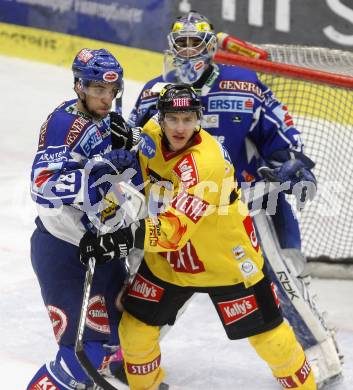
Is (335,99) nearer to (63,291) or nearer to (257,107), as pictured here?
(257,107)

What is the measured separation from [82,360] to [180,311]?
0.67 meters

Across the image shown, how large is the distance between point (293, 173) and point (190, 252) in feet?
2.15

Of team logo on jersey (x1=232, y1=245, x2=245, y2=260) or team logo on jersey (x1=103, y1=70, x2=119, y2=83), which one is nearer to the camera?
team logo on jersey (x1=103, y1=70, x2=119, y2=83)

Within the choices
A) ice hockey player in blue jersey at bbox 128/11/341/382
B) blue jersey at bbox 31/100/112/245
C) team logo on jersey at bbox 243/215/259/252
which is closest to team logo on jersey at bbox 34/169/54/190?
blue jersey at bbox 31/100/112/245

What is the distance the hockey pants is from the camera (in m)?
3.56

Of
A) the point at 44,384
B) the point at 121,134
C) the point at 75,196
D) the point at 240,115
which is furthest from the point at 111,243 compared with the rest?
the point at 240,115

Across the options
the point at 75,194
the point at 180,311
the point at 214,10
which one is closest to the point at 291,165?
the point at 180,311

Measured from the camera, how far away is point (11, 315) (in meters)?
4.68

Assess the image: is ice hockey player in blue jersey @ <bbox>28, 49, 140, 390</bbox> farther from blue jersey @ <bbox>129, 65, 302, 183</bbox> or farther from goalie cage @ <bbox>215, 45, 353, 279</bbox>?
goalie cage @ <bbox>215, 45, 353, 279</bbox>

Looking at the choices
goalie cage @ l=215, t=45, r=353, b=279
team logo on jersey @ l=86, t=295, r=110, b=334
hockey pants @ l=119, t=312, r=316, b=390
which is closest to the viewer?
team logo on jersey @ l=86, t=295, r=110, b=334

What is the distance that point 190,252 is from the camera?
350 cm

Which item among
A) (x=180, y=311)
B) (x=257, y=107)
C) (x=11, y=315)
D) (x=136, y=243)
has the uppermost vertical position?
(x=257, y=107)

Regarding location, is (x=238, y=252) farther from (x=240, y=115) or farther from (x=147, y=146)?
(x=240, y=115)

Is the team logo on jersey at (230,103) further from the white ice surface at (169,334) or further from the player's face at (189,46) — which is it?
the white ice surface at (169,334)
